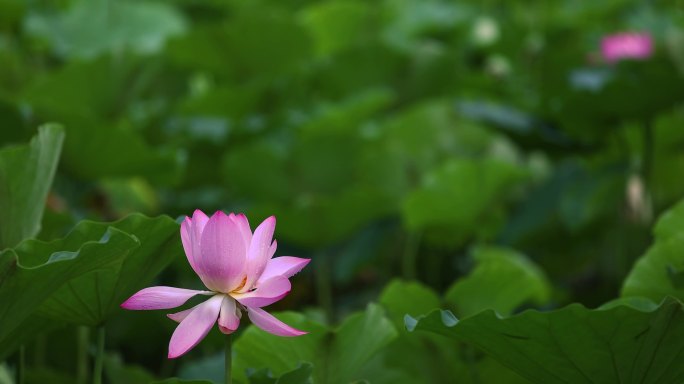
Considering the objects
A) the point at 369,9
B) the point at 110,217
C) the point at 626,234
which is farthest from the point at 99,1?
the point at 626,234

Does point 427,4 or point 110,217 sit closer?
point 110,217

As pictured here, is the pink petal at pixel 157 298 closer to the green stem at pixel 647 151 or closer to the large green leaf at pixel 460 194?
the large green leaf at pixel 460 194

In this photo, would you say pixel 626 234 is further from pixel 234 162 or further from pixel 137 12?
pixel 137 12

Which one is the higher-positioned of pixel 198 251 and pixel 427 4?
pixel 427 4

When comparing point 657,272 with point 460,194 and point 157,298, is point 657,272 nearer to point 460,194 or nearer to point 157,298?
point 157,298

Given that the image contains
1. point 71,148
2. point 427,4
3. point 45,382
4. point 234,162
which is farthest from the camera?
point 427,4

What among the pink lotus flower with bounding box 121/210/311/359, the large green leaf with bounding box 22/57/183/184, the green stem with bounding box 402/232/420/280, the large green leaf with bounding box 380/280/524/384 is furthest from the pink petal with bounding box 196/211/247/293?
the green stem with bounding box 402/232/420/280

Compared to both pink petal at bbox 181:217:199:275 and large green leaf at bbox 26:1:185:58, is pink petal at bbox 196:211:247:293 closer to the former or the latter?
pink petal at bbox 181:217:199:275

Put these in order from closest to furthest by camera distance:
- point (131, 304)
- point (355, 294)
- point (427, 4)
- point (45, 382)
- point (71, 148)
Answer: point (131, 304), point (45, 382), point (71, 148), point (355, 294), point (427, 4)
